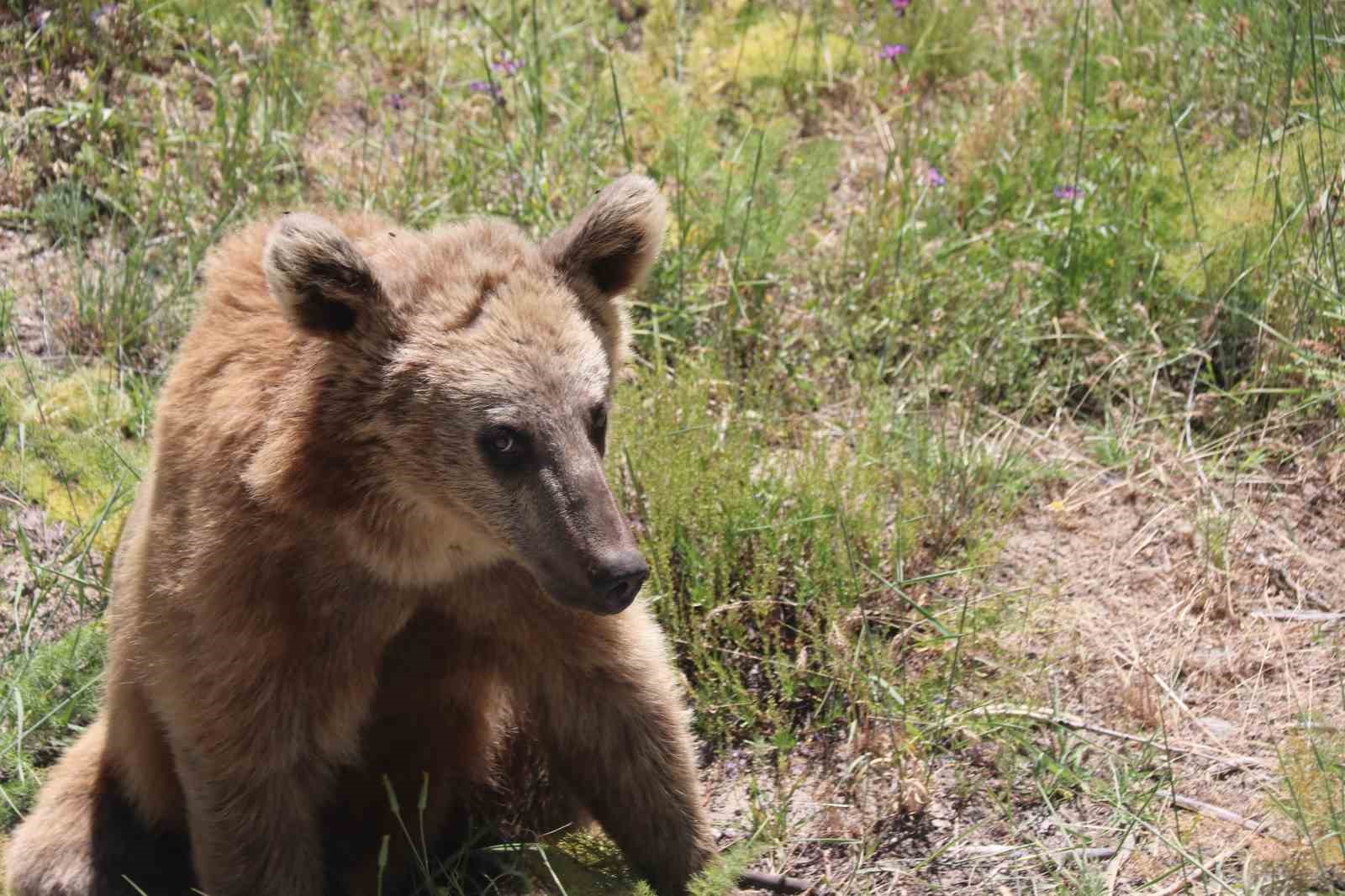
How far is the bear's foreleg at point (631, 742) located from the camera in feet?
12.1

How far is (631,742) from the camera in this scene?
376 centimetres

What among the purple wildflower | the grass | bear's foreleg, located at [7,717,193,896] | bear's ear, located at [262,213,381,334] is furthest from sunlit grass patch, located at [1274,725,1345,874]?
the purple wildflower

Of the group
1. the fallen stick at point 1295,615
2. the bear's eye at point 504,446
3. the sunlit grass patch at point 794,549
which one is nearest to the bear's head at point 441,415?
the bear's eye at point 504,446

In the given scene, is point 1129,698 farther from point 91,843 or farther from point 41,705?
point 41,705

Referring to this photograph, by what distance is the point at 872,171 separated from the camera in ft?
20.9

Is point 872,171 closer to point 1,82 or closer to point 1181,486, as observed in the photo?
point 1181,486

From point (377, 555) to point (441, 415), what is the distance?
1.21ft

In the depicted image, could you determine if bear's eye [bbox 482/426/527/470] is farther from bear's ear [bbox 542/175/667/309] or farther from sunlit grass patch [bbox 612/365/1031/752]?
sunlit grass patch [bbox 612/365/1031/752]

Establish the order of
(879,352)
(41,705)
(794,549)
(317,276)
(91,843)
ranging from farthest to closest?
1. (879,352)
2. (794,549)
3. (41,705)
4. (91,843)
5. (317,276)

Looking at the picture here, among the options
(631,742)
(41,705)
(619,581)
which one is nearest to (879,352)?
(631,742)

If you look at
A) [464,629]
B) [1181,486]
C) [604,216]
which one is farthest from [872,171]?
[464,629]

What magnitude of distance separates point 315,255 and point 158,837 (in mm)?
1801

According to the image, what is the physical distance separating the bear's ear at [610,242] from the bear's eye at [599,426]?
1.06 ft

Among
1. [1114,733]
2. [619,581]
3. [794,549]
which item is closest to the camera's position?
[619,581]
